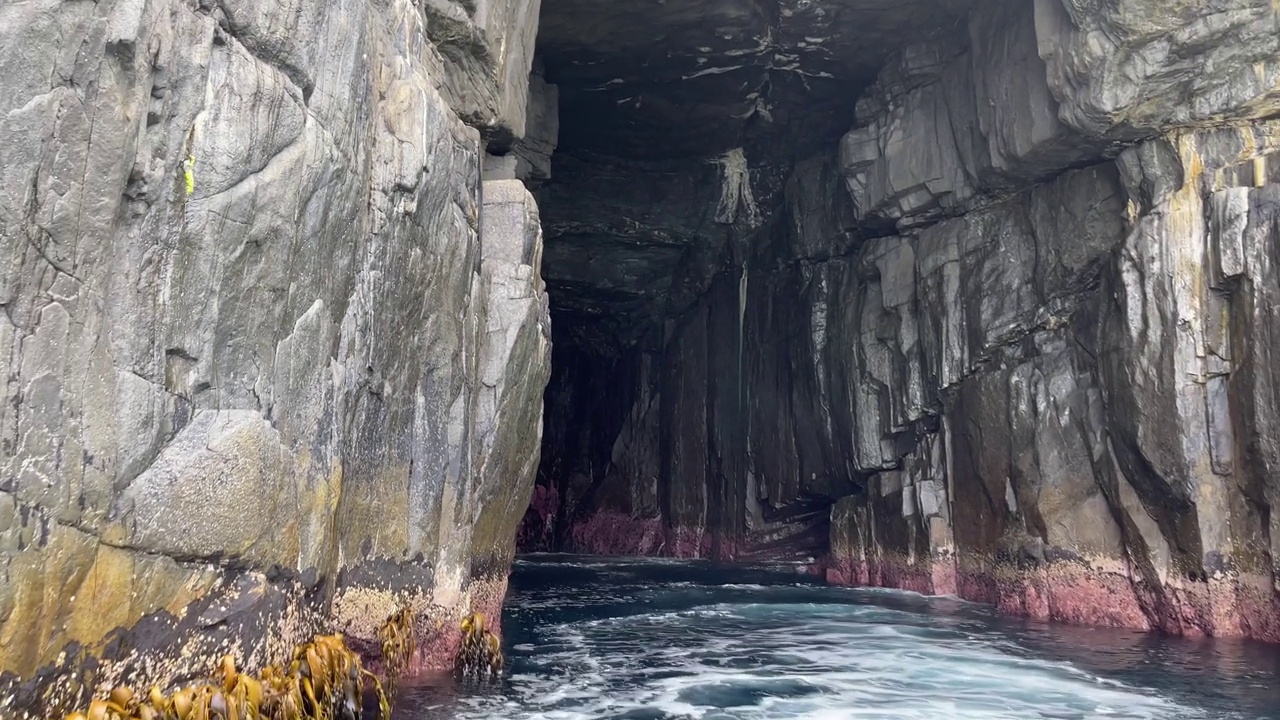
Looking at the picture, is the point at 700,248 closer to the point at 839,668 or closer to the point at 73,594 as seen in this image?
the point at 839,668

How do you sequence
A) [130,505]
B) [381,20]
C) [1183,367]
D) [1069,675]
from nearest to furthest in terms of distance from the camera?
[130,505]
[381,20]
[1069,675]
[1183,367]

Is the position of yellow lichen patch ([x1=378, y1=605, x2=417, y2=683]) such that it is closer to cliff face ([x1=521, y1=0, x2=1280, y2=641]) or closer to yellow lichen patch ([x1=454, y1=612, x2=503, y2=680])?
yellow lichen patch ([x1=454, y1=612, x2=503, y2=680])

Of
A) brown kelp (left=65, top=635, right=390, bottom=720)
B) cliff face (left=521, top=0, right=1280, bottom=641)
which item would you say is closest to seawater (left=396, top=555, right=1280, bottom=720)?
brown kelp (left=65, top=635, right=390, bottom=720)

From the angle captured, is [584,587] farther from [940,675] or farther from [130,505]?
[130,505]

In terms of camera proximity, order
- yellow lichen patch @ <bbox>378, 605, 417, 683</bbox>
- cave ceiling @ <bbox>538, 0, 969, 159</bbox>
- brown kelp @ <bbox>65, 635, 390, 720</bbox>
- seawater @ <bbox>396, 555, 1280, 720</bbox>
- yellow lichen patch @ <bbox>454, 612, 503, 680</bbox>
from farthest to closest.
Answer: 1. cave ceiling @ <bbox>538, 0, 969, 159</bbox>
2. yellow lichen patch @ <bbox>454, 612, 503, 680</bbox>
3. seawater @ <bbox>396, 555, 1280, 720</bbox>
4. yellow lichen patch @ <bbox>378, 605, 417, 683</bbox>
5. brown kelp @ <bbox>65, 635, 390, 720</bbox>

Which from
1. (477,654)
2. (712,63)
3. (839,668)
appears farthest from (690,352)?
(477,654)

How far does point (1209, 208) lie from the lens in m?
14.1

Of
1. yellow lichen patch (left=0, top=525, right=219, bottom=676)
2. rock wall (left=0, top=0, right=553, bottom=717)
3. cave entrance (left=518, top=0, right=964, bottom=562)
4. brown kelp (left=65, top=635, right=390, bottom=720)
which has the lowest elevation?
brown kelp (left=65, top=635, right=390, bottom=720)

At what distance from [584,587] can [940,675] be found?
37.6 ft

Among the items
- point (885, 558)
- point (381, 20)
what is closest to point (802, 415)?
point (885, 558)

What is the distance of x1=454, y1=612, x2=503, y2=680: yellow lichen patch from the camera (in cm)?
1102

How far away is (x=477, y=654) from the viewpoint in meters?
11.1

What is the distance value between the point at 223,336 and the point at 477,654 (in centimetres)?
547

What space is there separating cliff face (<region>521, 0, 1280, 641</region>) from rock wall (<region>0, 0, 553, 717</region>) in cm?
1015
